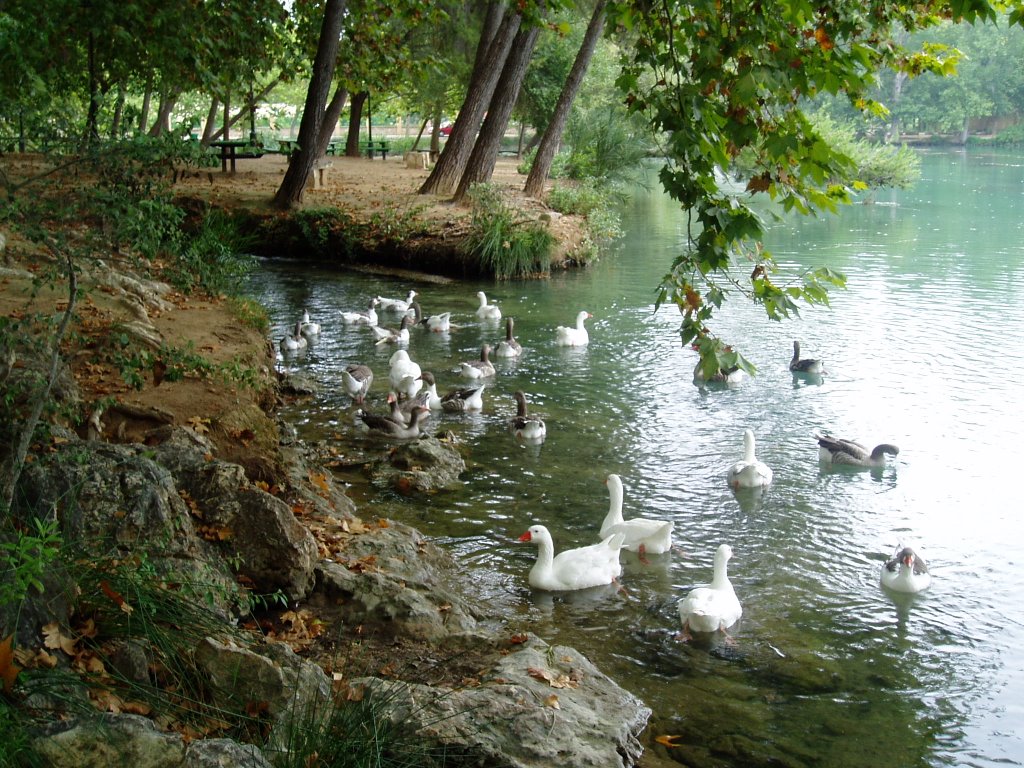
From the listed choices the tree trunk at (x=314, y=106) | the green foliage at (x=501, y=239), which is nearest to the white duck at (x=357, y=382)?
the green foliage at (x=501, y=239)

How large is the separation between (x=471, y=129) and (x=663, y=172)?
74.2ft

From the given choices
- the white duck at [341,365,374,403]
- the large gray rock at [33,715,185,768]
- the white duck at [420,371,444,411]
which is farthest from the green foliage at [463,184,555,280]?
the large gray rock at [33,715,185,768]

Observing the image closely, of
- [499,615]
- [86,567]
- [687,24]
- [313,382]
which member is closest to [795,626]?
[499,615]

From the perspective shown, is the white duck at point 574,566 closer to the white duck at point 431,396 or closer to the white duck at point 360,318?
the white duck at point 431,396

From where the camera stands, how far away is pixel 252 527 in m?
6.52

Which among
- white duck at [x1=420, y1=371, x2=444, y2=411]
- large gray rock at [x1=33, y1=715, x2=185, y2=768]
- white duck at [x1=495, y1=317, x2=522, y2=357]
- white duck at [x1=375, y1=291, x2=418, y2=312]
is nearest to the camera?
large gray rock at [x1=33, y1=715, x2=185, y2=768]

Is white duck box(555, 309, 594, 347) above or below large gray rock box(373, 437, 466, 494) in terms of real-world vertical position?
above

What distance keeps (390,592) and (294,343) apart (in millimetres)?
10318

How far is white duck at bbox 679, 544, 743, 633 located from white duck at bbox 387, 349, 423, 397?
6718mm

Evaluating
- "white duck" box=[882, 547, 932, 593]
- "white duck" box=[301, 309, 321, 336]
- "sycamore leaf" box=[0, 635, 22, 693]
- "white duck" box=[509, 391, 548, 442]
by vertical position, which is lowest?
"white duck" box=[882, 547, 932, 593]

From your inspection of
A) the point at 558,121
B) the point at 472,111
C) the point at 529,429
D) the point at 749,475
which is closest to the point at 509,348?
the point at 529,429

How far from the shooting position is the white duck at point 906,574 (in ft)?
28.3

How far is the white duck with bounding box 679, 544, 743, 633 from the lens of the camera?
767 cm

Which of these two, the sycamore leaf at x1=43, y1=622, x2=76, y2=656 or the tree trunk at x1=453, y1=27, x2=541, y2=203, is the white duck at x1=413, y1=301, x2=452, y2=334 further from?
the sycamore leaf at x1=43, y1=622, x2=76, y2=656
